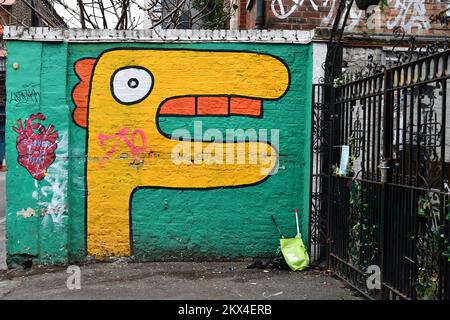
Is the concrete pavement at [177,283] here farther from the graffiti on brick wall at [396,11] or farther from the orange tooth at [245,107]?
the graffiti on brick wall at [396,11]

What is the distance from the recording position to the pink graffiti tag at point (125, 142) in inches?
288

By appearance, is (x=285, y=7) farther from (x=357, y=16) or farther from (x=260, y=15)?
(x=357, y=16)

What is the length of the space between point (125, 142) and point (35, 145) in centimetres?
117

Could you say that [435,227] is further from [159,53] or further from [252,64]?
[159,53]

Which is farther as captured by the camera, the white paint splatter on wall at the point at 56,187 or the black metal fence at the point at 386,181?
the white paint splatter on wall at the point at 56,187

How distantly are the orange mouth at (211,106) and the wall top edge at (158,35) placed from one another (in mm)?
786

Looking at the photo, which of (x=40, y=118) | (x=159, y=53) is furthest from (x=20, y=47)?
(x=159, y=53)

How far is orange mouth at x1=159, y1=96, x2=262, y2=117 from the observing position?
730 cm

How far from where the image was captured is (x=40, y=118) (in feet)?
23.7

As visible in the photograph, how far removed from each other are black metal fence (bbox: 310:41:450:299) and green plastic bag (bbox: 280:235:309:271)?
182 millimetres

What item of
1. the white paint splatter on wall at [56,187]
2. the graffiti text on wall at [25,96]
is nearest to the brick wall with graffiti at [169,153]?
the white paint splatter on wall at [56,187]

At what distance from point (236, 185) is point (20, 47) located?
3.38m

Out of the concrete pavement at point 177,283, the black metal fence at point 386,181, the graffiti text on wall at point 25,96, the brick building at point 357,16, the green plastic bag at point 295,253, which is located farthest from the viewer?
the brick building at point 357,16

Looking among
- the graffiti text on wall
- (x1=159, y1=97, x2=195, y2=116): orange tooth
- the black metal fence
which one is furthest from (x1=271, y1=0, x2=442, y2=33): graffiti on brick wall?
the graffiti text on wall
